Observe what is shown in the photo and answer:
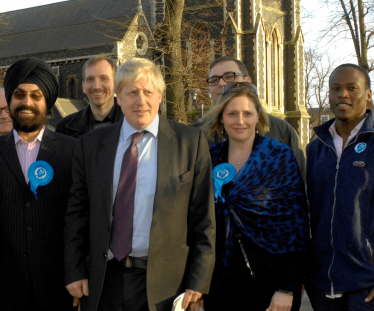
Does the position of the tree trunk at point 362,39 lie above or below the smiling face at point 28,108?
above

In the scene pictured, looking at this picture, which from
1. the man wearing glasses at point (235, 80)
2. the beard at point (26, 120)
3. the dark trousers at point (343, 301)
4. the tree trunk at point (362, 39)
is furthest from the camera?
the tree trunk at point (362, 39)

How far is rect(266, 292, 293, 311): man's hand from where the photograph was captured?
9.21 feet

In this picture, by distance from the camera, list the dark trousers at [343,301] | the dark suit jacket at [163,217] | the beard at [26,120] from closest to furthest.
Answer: the dark suit jacket at [163,217]
the dark trousers at [343,301]
the beard at [26,120]

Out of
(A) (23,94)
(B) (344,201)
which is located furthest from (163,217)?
(A) (23,94)

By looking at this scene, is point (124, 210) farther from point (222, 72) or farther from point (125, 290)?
point (222, 72)

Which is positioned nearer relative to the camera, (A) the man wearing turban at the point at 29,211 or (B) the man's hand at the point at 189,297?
(B) the man's hand at the point at 189,297

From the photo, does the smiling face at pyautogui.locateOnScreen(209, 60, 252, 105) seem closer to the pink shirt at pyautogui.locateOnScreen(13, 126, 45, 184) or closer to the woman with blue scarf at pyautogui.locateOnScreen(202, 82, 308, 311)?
the woman with blue scarf at pyautogui.locateOnScreen(202, 82, 308, 311)

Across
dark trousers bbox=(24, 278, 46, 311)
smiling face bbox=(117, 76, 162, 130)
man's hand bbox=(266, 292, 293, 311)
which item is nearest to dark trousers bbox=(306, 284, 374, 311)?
man's hand bbox=(266, 292, 293, 311)

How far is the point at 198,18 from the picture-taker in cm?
2262

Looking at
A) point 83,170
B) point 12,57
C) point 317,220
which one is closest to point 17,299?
point 83,170

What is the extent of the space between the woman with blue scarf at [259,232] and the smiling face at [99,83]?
179 centimetres

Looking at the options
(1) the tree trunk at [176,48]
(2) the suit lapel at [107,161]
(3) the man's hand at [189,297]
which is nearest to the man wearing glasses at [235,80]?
(2) the suit lapel at [107,161]

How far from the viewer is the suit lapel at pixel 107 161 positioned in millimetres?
2689

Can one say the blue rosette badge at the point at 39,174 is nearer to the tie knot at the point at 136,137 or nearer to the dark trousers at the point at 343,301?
the tie knot at the point at 136,137
